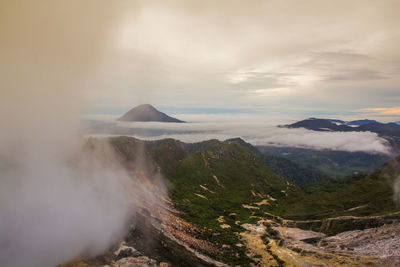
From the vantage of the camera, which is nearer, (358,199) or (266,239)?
(266,239)

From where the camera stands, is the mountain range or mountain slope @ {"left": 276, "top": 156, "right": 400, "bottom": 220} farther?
mountain slope @ {"left": 276, "top": 156, "right": 400, "bottom": 220}

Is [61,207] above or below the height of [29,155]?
below

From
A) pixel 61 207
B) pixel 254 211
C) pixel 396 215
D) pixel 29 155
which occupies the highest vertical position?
pixel 29 155

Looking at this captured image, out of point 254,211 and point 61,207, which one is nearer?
point 61,207

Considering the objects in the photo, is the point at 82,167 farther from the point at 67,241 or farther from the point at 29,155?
the point at 67,241

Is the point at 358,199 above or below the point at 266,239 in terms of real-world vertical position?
above

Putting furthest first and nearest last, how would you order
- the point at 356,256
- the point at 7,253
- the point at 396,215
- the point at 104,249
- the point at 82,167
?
the point at 396,215
the point at 356,256
the point at 82,167
the point at 104,249
the point at 7,253

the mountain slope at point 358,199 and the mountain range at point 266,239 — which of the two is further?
the mountain slope at point 358,199

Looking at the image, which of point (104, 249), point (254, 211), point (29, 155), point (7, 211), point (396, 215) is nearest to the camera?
point (7, 211)

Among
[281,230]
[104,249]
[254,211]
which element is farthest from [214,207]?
[104,249]

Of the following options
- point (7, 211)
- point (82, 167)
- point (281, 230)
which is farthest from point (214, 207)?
point (7, 211)
